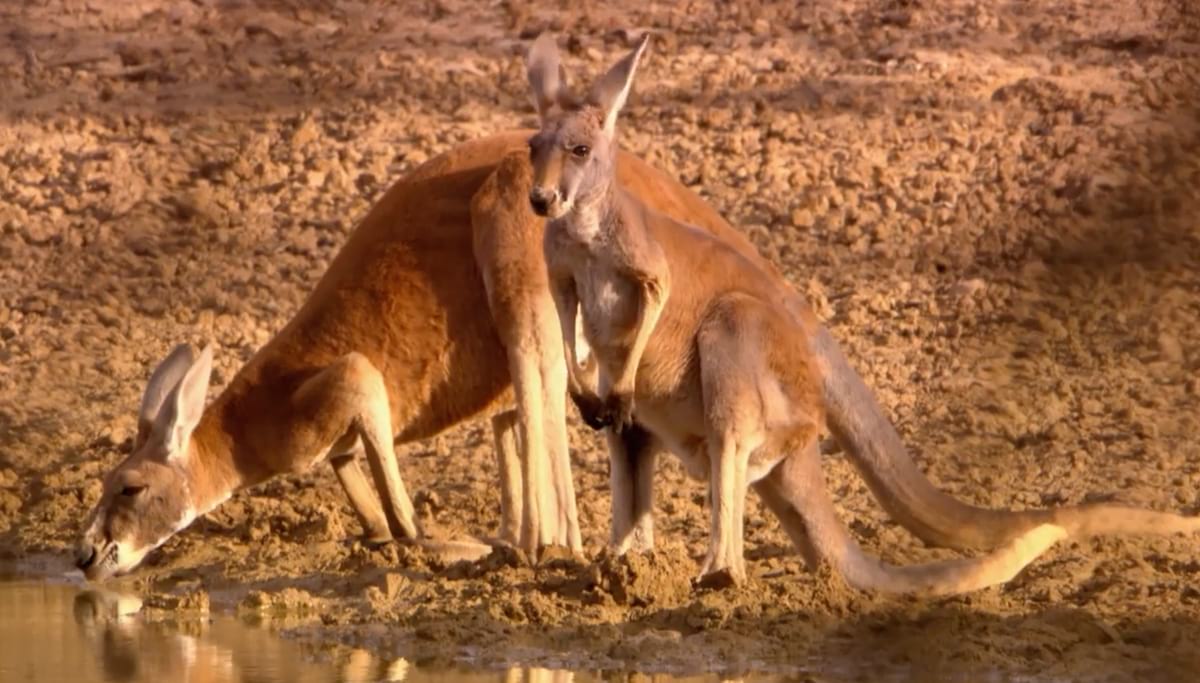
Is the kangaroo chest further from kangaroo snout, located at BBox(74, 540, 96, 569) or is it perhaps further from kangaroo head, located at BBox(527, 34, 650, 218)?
kangaroo snout, located at BBox(74, 540, 96, 569)

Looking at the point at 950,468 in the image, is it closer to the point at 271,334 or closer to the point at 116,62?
the point at 271,334

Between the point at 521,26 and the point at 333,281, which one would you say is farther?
the point at 521,26

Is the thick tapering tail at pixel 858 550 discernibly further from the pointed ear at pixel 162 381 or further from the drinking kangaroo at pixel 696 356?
the pointed ear at pixel 162 381

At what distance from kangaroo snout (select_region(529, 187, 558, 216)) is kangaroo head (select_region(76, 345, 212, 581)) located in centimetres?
176

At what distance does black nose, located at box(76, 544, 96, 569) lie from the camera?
9.17 meters

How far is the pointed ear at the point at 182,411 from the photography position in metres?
9.13

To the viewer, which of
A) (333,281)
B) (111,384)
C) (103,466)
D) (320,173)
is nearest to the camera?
(333,281)

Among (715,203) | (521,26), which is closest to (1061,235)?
(715,203)

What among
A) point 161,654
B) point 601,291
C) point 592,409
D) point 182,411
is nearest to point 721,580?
point 592,409

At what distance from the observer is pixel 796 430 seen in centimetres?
820

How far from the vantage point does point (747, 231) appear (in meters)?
Answer: 11.7

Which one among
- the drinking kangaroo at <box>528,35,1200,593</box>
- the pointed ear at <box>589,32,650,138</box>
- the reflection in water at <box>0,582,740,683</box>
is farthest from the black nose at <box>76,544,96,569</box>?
the pointed ear at <box>589,32,650,138</box>

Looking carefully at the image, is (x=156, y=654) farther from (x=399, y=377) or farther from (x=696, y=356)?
(x=696, y=356)

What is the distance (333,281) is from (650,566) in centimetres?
178
